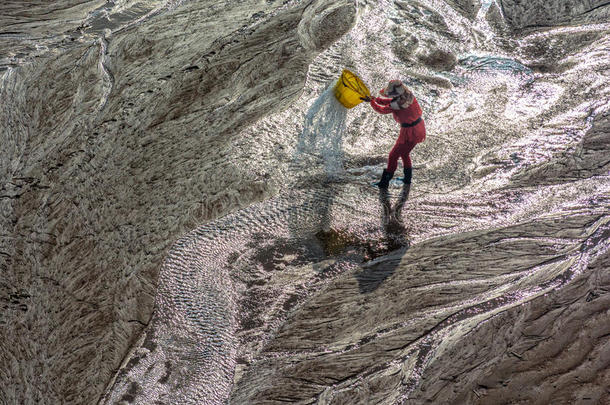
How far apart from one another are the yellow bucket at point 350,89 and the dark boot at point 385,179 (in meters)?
0.80

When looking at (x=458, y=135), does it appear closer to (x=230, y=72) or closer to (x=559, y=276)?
(x=559, y=276)

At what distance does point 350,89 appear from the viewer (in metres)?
4.87

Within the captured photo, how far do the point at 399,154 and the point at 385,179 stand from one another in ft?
0.96

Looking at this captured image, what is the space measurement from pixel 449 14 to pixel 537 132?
2.24 m

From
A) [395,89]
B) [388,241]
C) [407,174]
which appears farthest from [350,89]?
[388,241]

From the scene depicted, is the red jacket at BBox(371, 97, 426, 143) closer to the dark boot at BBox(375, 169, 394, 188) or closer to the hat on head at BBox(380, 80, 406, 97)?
the hat on head at BBox(380, 80, 406, 97)

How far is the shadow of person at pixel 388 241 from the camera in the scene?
392 centimetres

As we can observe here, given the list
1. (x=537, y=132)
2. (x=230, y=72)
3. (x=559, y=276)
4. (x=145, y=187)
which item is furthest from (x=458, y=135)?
(x=145, y=187)

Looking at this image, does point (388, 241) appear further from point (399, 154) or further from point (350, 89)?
point (350, 89)

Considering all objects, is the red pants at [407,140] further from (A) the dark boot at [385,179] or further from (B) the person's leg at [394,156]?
(A) the dark boot at [385,179]

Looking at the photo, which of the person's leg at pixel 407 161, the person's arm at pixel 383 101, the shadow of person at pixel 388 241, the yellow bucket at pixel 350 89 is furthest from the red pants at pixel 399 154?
the yellow bucket at pixel 350 89

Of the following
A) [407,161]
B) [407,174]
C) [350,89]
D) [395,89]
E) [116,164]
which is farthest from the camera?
[350,89]

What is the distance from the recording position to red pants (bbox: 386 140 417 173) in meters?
4.27

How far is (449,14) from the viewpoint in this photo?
21.1ft
